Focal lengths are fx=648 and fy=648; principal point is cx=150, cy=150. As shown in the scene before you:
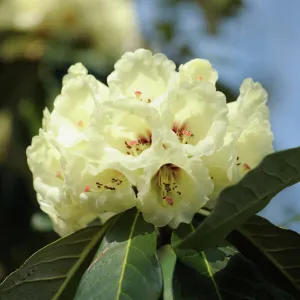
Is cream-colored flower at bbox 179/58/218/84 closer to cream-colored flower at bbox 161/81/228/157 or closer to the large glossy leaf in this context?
cream-colored flower at bbox 161/81/228/157

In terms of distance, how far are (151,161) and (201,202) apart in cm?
8

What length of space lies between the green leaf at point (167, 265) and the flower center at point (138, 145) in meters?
0.13

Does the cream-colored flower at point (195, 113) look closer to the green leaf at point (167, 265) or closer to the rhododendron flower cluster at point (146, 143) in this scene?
the rhododendron flower cluster at point (146, 143)

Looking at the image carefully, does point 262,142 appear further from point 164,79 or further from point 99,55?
point 99,55

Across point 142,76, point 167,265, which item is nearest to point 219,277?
point 167,265

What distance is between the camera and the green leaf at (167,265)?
77 cm

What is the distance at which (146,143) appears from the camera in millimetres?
837

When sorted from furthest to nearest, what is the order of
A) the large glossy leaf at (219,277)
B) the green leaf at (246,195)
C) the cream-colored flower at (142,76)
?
the cream-colored flower at (142,76), the large glossy leaf at (219,277), the green leaf at (246,195)

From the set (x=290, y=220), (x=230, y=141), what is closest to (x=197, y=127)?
(x=230, y=141)

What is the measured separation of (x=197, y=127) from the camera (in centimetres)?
85

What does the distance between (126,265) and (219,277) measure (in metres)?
0.11

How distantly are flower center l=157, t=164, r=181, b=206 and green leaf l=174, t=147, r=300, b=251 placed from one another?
144 mm

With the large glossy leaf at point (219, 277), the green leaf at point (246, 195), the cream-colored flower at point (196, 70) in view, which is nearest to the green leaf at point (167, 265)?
the large glossy leaf at point (219, 277)

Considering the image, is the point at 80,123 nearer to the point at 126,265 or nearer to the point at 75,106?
the point at 75,106
